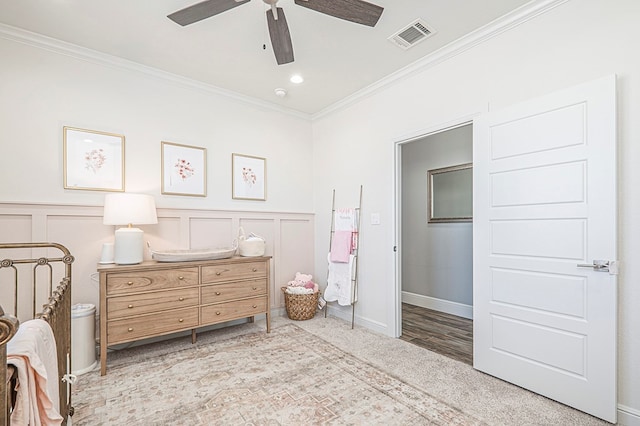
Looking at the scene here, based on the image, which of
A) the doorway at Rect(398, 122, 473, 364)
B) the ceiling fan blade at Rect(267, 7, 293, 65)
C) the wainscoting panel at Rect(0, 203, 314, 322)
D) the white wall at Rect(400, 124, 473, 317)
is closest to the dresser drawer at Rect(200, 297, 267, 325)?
the wainscoting panel at Rect(0, 203, 314, 322)

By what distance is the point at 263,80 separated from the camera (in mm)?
3432

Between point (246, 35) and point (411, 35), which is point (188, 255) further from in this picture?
point (411, 35)

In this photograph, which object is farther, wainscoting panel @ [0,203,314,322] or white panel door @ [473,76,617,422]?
wainscoting panel @ [0,203,314,322]

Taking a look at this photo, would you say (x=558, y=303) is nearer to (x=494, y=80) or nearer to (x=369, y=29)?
(x=494, y=80)

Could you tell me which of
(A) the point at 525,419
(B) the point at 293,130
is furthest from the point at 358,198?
(A) the point at 525,419

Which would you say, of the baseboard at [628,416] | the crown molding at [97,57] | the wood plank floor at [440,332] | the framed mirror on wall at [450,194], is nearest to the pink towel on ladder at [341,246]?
the wood plank floor at [440,332]

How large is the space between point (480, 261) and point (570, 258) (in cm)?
61

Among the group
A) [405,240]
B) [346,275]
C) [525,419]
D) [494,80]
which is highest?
[494,80]

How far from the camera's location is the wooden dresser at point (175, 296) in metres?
2.55

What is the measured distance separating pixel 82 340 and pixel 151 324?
505 millimetres

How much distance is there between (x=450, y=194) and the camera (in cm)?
421

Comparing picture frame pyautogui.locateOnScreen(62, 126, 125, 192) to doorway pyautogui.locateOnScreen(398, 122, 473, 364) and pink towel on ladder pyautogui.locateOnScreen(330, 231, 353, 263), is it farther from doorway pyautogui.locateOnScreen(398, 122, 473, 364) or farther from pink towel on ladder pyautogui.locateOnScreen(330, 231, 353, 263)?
doorway pyautogui.locateOnScreen(398, 122, 473, 364)

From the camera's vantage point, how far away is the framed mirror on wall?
401 cm

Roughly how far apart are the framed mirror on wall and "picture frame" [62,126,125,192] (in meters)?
3.81
